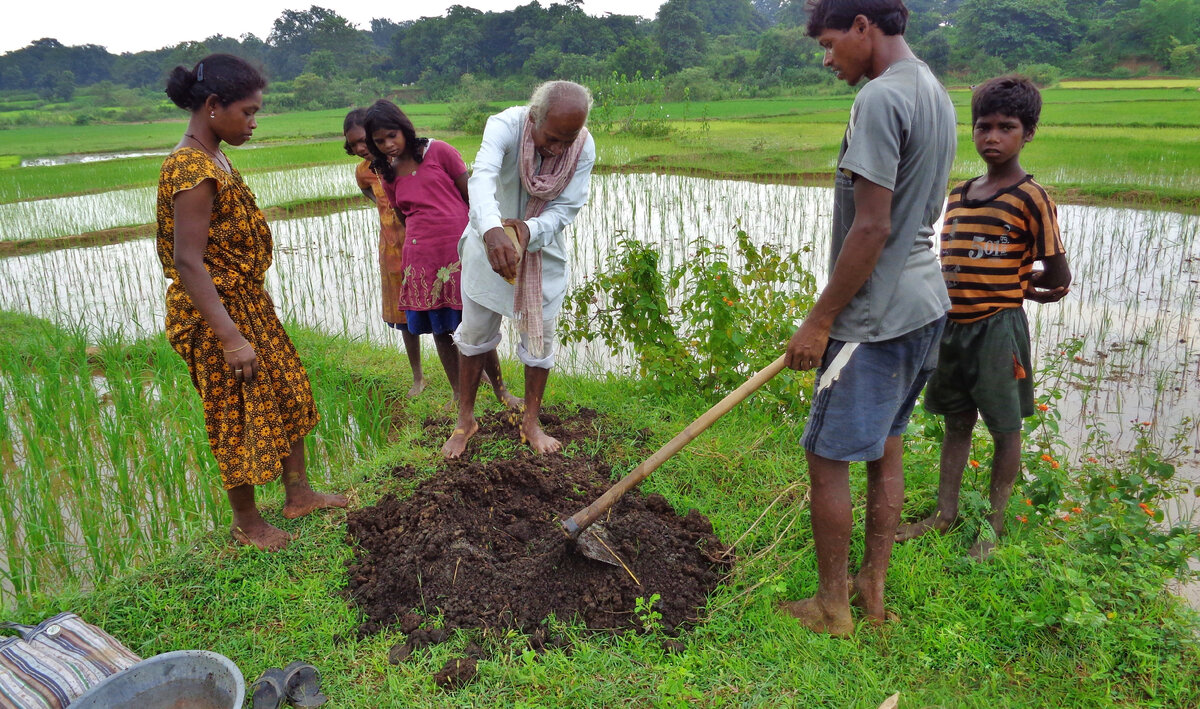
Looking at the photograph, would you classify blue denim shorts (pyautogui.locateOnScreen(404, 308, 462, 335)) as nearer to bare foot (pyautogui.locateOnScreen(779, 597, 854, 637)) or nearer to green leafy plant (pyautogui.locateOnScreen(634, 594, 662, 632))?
green leafy plant (pyautogui.locateOnScreen(634, 594, 662, 632))

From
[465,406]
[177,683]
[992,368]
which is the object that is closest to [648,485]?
[465,406]

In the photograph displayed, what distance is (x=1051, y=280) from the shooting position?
2453mm

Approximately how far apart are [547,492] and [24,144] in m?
22.4

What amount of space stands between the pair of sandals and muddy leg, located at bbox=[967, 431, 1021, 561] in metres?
2.14

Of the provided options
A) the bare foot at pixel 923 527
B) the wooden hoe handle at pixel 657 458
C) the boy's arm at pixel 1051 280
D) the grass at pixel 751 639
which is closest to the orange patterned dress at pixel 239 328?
the grass at pixel 751 639

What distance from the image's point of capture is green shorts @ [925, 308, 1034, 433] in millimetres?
2342

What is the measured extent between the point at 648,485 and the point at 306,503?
1.38 meters

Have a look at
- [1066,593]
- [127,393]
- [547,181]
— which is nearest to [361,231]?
[127,393]

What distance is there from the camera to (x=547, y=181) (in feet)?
9.63

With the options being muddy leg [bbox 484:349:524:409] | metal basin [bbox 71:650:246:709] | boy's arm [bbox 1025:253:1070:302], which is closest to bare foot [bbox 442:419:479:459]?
muddy leg [bbox 484:349:524:409]

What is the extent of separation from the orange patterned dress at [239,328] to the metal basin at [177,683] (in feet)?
2.26

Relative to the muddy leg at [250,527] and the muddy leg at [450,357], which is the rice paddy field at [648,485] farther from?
the muddy leg at [450,357]

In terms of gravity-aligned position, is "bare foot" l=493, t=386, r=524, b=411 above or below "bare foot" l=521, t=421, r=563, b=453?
above

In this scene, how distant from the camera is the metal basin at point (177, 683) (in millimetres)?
1880
